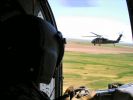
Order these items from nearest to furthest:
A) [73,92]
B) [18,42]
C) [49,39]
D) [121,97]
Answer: [18,42] → [49,39] → [73,92] → [121,97]

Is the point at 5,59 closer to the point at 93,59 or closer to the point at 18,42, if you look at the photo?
the point at 18,42

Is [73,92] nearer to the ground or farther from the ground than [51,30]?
nearer to the ground

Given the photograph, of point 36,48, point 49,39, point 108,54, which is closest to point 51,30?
point 49,39

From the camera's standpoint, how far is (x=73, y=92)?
2.35 meters

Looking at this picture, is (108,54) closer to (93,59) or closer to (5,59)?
(93,59)

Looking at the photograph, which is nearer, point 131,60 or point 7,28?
point 7,28

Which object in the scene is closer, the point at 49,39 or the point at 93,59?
the point at 49,39

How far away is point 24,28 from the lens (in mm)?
1938

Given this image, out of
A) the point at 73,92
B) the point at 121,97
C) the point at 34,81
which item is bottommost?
the point at 121,97

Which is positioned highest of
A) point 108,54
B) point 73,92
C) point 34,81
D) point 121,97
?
point 34,81

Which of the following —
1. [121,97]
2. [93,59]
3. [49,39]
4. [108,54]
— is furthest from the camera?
[108,54]

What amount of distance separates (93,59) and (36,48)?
2654 cm

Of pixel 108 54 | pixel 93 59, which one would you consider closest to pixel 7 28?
pixel 93 59

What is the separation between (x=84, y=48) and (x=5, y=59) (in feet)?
98.7
